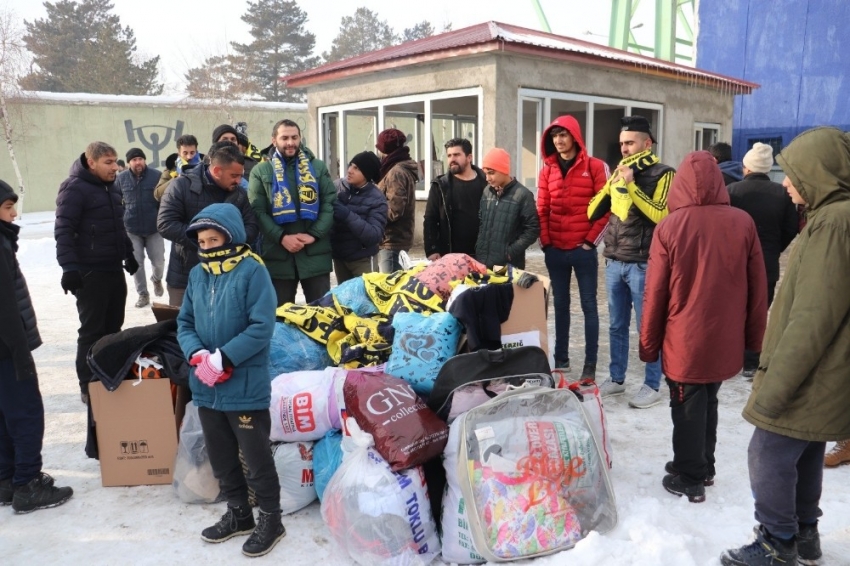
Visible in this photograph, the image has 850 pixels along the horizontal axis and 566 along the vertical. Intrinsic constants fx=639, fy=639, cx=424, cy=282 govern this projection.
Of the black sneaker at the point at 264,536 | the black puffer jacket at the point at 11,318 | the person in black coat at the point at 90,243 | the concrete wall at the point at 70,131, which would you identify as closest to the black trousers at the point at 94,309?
the person in black coat at the point at 90,243

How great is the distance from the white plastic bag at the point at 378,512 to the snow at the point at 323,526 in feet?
0.53

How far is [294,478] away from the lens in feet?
10.5

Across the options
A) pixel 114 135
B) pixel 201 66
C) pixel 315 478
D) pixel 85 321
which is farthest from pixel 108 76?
pixel 315 478

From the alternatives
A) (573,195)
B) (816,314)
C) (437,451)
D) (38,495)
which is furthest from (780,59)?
(38,495)

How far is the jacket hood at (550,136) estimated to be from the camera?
4.74 metres

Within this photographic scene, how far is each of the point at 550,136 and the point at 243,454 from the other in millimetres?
3321

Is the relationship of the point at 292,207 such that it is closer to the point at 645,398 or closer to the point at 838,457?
the point at 645,398

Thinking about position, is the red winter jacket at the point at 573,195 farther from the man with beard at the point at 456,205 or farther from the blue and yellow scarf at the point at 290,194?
the blue and yellow scarf at the point at 290,194

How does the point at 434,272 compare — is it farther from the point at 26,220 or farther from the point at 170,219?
the point at 26,220

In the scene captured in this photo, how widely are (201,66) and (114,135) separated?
43.5 ft

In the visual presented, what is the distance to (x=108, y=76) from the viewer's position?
1384 inches

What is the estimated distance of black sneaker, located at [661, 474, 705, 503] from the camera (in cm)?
322

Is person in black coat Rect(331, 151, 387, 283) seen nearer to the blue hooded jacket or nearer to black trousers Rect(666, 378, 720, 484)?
the blue hooded jacket

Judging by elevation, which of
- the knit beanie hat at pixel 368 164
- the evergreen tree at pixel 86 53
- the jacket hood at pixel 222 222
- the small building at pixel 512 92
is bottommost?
the jacket hood at pixel 222 222
